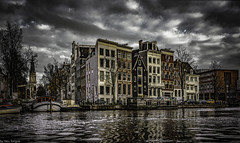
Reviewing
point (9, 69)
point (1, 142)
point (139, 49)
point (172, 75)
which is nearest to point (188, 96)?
point (172, 75)

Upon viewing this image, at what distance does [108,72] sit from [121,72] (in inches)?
173

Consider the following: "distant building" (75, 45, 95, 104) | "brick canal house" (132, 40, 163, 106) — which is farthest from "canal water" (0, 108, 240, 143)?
"distant building" (75, 45, 95, 104)

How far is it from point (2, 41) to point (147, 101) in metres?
31.9

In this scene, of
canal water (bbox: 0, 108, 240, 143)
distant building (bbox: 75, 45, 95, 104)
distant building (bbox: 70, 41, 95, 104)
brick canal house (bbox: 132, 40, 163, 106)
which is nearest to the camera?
canal water (bbox: 0, 108, 240, 143)

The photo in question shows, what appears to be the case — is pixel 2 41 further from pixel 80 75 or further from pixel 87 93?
pixel 80 75

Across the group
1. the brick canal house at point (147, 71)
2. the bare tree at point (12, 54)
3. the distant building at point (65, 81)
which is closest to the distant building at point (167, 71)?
the brick canal house at point (147, 71)

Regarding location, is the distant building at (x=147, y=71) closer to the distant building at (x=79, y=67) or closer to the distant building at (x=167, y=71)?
the distant building at (x=167, y=71)

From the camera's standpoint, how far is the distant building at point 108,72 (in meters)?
66.0

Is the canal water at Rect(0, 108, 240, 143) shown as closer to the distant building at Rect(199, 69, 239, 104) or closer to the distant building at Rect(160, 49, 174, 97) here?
the distant building at Rect(160, 49, 174, 97)

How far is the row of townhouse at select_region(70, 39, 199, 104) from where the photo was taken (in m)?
66.7

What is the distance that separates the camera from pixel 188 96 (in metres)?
97.7

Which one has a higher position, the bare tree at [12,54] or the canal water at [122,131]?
the bare tree at [12,54]

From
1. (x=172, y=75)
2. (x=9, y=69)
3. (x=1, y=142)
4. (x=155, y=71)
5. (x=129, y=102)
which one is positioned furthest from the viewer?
(x=172, y=75)

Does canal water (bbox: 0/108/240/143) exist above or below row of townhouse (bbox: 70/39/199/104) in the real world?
below
